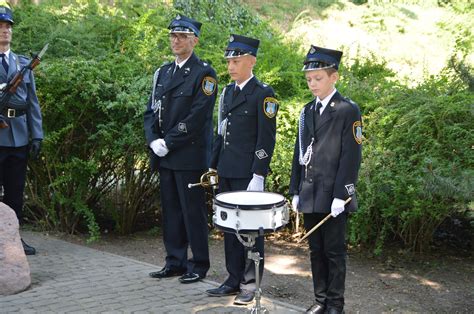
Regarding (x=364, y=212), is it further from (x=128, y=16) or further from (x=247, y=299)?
(x=128, y=16)

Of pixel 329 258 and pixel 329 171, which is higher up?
pixel 329 171

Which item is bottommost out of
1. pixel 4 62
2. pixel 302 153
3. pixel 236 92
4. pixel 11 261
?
pixel 11 261

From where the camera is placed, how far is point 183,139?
5910mm

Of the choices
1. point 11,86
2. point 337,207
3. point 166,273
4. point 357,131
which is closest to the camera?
point 337,207

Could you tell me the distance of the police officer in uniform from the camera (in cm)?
672

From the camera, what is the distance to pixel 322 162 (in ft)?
16.6

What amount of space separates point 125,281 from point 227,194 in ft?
5.55

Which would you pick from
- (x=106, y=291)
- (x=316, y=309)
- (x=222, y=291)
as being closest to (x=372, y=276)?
(x=316, y=309)

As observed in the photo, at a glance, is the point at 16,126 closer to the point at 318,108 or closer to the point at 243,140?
the point at 243,140

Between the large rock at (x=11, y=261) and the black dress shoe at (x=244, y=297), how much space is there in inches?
70.3

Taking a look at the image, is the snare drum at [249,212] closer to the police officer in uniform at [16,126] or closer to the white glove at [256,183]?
the white glove at [256,183]

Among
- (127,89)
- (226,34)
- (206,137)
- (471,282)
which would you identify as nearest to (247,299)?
(206,137)

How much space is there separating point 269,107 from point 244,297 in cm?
151

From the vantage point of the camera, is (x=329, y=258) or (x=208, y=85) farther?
(x=208, y=85)
